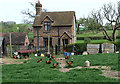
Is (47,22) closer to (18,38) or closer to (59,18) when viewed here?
(59,18)

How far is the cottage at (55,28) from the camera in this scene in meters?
40.4

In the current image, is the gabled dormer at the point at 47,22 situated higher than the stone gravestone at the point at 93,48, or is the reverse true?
the gabled dormer at the point at 47,22

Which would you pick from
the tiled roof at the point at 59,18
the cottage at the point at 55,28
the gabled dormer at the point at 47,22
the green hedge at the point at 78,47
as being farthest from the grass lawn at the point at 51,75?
the gabled dormer at the point at 47,22

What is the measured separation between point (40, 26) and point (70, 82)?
108ft

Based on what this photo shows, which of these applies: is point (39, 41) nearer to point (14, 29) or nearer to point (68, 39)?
point (68, 39)

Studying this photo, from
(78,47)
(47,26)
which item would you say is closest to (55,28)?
(47,26)

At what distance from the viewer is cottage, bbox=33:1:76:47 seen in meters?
40.4

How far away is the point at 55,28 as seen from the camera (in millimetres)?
41062

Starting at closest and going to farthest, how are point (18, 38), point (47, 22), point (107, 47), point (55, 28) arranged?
1. point (107, 47)
2. point (55, 28)
3. point (47, 22)
4. point (18, 38)

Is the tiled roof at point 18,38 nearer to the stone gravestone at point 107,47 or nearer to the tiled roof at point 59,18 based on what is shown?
the tiled roof at point 59,18

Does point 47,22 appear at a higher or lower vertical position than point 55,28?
higher

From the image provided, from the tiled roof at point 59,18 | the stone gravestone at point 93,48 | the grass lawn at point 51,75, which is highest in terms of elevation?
the tiled roof at point 59,18

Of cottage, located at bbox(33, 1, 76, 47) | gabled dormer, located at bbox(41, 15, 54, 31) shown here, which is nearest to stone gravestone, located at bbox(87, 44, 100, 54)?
cottage, located at bbox(33, 1, 76, 47)

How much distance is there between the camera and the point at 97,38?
6850 cm
